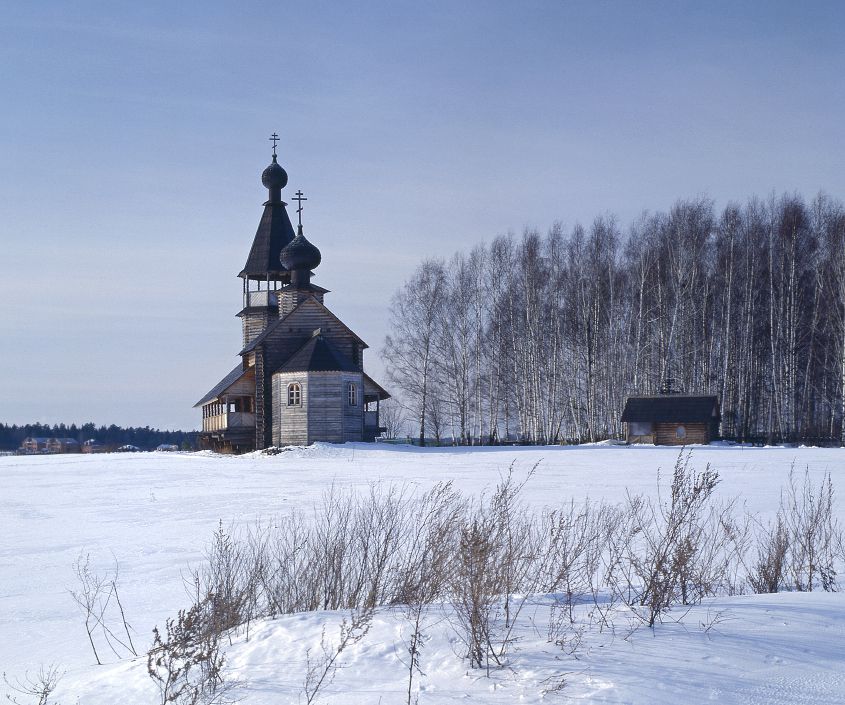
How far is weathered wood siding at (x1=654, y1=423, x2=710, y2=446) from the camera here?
102 ft

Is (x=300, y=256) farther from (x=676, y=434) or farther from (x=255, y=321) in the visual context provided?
(x=676, y=434)

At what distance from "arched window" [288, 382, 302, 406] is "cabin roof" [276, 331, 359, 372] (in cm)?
65

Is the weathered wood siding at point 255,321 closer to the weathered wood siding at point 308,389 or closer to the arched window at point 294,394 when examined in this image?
the weathered wood siding at point 308,389

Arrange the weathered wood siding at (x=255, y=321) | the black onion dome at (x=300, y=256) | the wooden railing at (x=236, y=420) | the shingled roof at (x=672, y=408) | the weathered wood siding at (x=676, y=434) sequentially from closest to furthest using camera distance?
the shingled roof at (x=672, y=408) → the weathered wood siding at (x=676, y=434) → the wooden railing at (x=236, y=420) → the black onion dome at (x=300, y=256) → the weathered wood siding at (x=255, y=321)

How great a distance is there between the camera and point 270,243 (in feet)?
127

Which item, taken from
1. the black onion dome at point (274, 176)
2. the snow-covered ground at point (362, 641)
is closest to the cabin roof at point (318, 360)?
the black onion dome at point (274, 176)

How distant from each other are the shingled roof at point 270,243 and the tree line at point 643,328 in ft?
21.6

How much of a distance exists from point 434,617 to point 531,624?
62 cm

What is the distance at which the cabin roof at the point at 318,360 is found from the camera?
31062 mm

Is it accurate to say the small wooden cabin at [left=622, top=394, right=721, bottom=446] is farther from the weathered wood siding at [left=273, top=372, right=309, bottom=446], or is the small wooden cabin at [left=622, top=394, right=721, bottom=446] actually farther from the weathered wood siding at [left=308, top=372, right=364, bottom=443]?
the weathered wood siding at [left=273, top=372, right=309, bottom=446]

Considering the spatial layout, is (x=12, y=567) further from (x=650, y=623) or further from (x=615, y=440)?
(x=615, y=440)

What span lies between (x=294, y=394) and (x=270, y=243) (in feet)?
32.8

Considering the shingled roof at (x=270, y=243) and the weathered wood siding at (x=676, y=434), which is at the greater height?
the shingled roof at (x=270, y=243)

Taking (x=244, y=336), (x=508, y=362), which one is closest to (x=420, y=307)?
(x=508, y=362)
